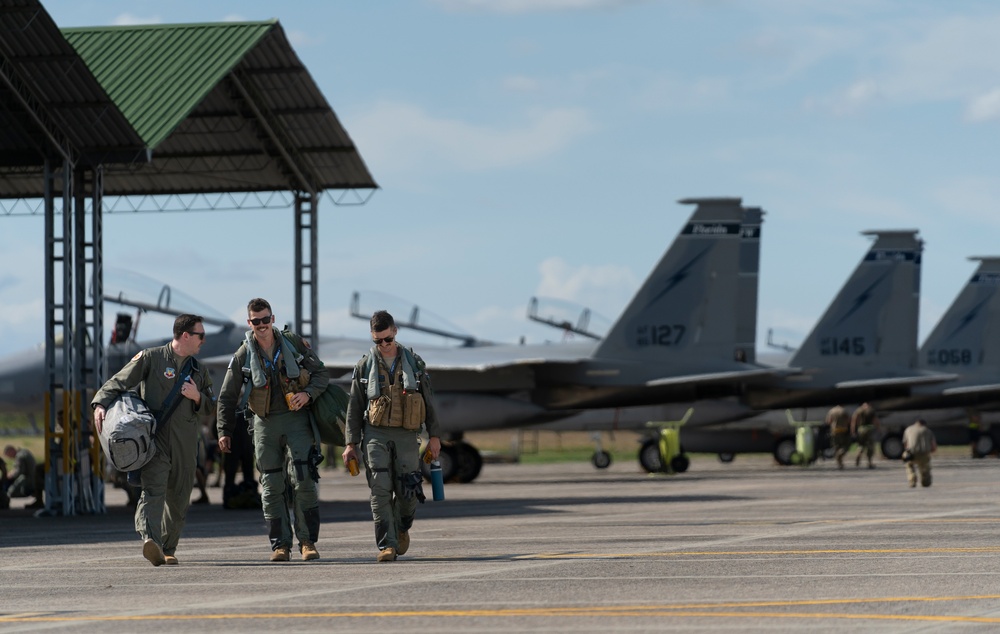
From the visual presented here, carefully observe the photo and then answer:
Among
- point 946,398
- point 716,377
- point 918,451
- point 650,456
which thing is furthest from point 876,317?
point 918,451

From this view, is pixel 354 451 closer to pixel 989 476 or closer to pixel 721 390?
pixel 989 476

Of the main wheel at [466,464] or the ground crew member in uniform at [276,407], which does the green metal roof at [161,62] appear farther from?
the main wheel at [466,464]

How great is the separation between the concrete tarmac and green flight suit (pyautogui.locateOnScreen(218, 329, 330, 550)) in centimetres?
44

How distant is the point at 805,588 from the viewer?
27.8 ft

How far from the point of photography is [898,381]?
125 feet

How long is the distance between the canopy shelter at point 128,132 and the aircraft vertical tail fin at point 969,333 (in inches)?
966

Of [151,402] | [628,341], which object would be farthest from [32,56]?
[628,341]

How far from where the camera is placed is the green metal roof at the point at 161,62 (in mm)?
20344

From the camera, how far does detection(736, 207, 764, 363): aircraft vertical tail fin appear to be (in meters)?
35.7

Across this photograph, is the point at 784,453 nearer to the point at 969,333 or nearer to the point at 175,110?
the point at 969,333

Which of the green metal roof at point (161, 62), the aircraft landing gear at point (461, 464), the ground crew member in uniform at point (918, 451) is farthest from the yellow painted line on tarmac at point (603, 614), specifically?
the aircraft landing gear at point (461, 464)

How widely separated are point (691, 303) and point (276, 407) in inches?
869

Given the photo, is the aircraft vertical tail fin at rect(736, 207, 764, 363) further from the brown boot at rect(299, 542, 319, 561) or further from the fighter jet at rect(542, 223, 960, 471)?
→ the brown boot at rect(299, 542, 319, 561)

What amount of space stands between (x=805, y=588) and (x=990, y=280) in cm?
3950
